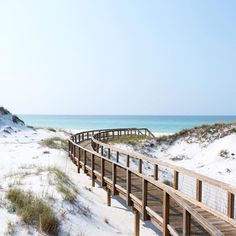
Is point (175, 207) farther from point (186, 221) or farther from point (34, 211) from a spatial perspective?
point (34, 211)

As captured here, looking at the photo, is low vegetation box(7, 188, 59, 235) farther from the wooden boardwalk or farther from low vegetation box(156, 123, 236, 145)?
low vegetation box(156, 123, 236, 145)

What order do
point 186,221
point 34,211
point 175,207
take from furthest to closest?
point 175,207
point 34,211
point 186,221

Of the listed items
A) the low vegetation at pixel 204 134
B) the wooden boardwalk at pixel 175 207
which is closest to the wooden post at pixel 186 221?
the wooden boardwalk at pixel 175 207

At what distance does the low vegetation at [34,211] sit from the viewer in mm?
8062

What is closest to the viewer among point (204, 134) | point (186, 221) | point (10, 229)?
point (186, 221)

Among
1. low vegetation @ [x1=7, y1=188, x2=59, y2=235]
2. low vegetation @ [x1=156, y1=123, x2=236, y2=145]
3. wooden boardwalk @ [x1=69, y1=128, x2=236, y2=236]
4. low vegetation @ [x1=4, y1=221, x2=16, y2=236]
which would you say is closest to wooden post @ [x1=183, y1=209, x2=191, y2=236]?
wooden boardwalk @ [x1=69, y1=128, x2=236, y2=236]

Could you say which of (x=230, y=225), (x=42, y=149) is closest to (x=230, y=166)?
(x=42, y=149)

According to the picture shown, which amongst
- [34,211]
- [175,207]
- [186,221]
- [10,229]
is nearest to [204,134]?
[175,207]

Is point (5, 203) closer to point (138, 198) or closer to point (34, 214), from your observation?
point (34, 214)

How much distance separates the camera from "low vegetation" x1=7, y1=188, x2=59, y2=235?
8.06 metres

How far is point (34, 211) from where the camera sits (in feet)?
27.7

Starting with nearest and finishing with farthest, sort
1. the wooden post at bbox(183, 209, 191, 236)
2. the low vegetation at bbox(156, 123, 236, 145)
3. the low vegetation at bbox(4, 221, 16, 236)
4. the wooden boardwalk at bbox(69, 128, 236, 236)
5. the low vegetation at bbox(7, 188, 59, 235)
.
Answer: the wooden post at bbox(183, 209, 191, 236) → the wooden boardwalk at bbox(69, 128, 236, 236) → the low vegetation at bbox(4, 221, 16, 236) → the low vegetation at bbox(7, 188, 59, 235) → the low vegetation at bbox(156, 123, 236, 145)

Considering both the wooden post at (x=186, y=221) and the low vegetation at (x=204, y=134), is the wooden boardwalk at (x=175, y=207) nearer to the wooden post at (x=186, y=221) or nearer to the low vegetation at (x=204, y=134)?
the wooden post at (x=186, y=221)

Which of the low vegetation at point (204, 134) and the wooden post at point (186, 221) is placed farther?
the low vegetation at point (204, 134)
